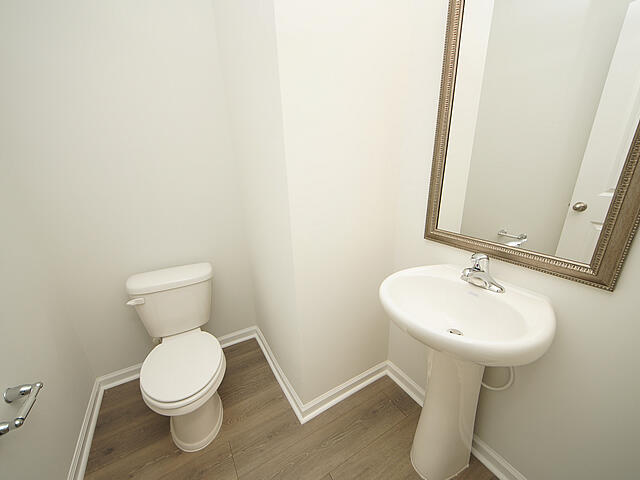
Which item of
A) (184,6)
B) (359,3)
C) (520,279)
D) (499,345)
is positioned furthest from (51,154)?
(520,279)

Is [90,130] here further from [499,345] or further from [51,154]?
[499,345]

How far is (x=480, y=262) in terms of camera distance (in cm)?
86

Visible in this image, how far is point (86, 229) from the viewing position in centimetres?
126

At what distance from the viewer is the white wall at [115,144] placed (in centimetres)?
105

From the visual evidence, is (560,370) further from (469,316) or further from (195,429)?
(195,429)

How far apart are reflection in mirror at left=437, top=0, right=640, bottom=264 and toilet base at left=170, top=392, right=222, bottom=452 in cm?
148

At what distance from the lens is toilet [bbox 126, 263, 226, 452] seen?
101cm

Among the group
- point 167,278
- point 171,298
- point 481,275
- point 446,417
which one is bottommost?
point 446,417

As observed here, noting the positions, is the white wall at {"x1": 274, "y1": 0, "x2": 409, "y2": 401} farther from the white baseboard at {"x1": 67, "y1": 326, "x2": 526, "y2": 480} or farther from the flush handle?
the flush handle

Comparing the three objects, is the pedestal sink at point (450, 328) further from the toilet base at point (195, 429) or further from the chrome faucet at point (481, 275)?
the toilet base at point (195, 429)

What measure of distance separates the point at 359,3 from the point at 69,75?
133 cm

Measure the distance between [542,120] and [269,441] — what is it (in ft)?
5.72

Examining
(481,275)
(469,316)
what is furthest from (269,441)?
(481,275)

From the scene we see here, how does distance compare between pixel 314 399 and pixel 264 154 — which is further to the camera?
pixel 314 399
